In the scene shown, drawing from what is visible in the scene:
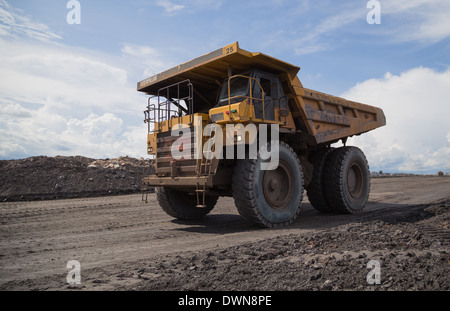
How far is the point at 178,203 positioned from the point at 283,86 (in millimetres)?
3733

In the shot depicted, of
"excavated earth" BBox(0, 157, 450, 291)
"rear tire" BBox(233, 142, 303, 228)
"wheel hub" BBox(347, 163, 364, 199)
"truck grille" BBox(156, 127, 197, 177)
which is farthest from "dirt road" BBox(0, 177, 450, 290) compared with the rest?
"wheel hub" BBox(347, 163, 364, 199)

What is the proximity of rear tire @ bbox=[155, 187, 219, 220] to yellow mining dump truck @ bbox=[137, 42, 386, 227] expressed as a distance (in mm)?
24

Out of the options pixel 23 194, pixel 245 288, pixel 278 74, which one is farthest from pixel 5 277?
pixel 23 194

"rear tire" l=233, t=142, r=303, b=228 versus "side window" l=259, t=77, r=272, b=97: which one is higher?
"side window" l=259, t=77, r=272, b=97

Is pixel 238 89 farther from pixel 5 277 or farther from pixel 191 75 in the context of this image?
pixel 5 277

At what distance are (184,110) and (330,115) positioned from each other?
3.80m

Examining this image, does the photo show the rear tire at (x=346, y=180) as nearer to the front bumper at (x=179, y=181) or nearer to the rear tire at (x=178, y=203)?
the rear tire at (x=178, y=203)

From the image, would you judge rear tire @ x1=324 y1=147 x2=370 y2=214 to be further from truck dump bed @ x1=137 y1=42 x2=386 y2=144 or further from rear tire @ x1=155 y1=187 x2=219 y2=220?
rear tire @ x1=155 y1=187 x2=219 y2=220

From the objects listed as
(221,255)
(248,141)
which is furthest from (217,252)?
(248,141)

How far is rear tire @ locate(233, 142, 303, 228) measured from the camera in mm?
6355

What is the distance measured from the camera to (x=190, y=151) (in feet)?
22.9

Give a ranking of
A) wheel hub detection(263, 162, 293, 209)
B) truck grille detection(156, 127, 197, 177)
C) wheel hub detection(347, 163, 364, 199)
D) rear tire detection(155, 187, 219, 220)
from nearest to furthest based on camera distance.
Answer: wheel hub detection(263, 162, 293, 209) → truck grille detection(156, 127, 197, 177) → rear tire detection(155, 187, 219, 220) → wheel hub detection(347, 163, 364, 199)

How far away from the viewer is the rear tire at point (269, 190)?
636 centimetres

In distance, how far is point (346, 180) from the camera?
29.7 feet
